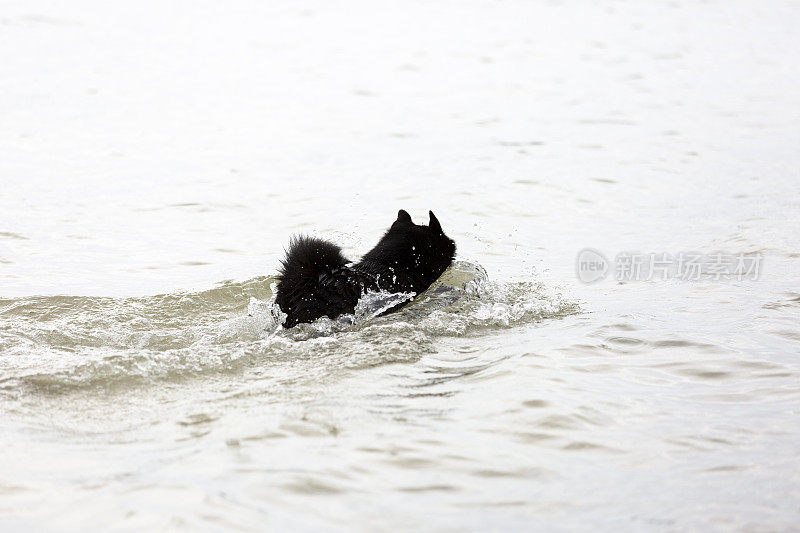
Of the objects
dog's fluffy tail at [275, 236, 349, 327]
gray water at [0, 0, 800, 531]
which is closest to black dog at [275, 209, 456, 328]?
dog's fluffy tail at [275, 236, 349, 327]

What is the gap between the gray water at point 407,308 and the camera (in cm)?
330

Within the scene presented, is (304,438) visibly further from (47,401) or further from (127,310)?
(127,310)

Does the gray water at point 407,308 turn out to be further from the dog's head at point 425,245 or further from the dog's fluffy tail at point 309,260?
the dog's fluffy tail at point 309,260

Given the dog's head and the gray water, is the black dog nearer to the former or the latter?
Answer: the dog's head

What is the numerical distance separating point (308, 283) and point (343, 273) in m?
0.27

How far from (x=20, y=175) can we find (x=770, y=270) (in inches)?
327

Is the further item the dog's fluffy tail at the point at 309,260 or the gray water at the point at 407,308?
the dog's fluffy tail at the point at 309,260

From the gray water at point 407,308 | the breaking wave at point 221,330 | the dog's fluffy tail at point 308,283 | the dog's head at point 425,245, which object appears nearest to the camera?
the gray water at point 407,308

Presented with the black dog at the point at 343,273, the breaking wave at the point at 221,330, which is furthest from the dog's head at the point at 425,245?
the breaking wave at the point at 221,330

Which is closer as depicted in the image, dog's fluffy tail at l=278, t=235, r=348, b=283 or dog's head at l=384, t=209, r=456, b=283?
dog's fluffy tail at l=278, t=235, r=348, b=283

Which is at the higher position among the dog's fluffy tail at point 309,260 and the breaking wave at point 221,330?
the dog's fluffy tail at point 309,260

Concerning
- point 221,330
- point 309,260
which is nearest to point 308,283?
point 309,260

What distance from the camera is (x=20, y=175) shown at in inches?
390

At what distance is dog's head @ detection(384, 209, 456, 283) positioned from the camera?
5812mm
